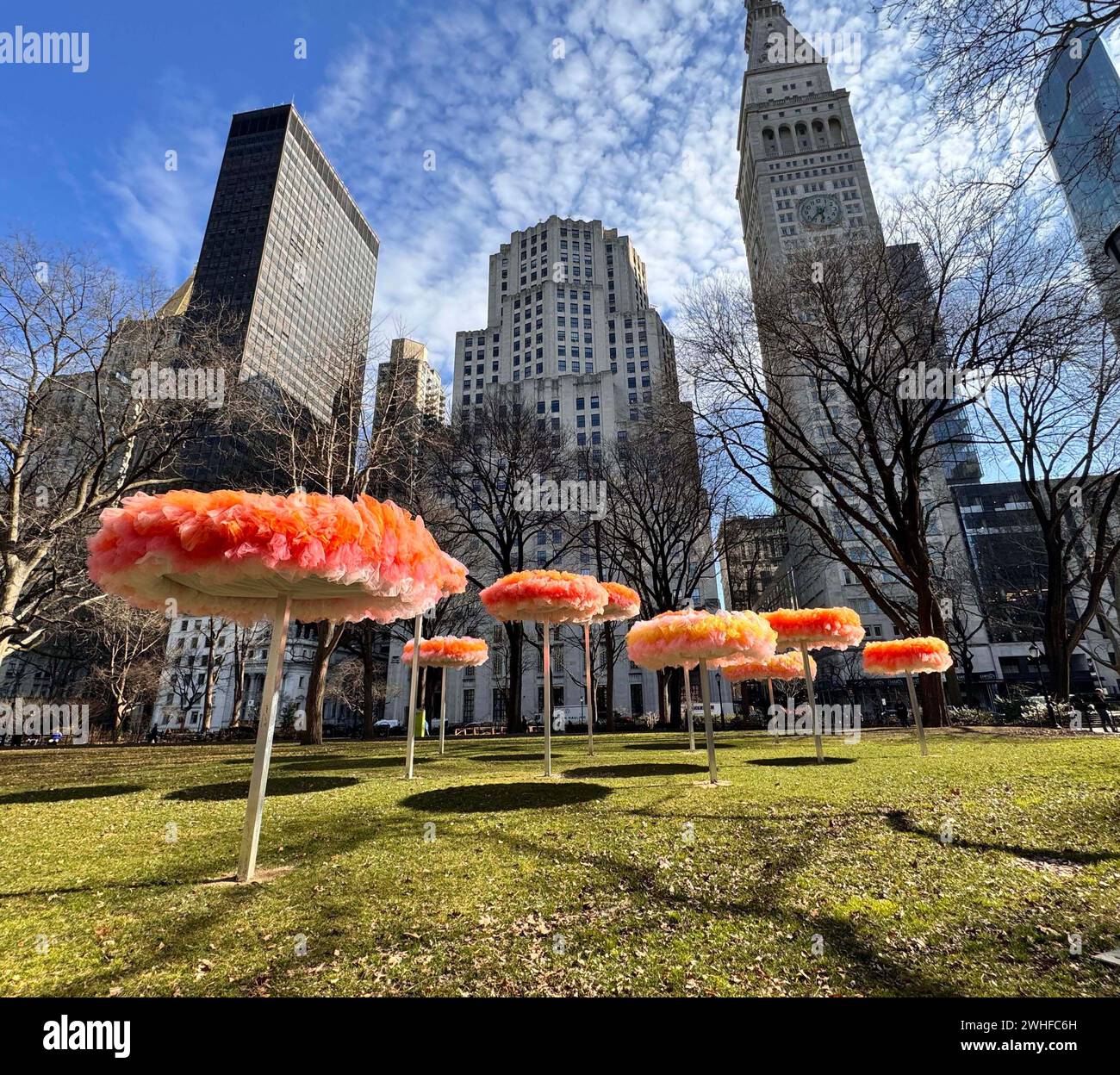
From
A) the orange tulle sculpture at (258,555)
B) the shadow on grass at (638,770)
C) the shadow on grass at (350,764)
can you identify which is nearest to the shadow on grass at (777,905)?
the orange tulle sculpture at (258,555)

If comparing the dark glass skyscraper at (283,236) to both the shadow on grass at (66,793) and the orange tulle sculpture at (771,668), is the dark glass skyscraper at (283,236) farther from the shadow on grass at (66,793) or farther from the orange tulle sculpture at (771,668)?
the shadow on grass at (66,793)

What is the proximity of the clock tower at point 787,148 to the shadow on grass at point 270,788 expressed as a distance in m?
69.2

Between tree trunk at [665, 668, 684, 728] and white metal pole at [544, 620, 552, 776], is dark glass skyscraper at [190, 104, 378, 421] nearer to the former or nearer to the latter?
tree trunk at [665, 668, 684, 728]

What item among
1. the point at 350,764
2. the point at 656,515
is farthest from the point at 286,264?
the point at 350,764

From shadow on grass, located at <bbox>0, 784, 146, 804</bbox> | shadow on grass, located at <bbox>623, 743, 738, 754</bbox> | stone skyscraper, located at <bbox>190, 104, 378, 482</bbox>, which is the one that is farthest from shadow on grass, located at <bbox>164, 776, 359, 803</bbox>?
stone skyscraper, located at <bbox>190, 104, 378, 482</bbox>

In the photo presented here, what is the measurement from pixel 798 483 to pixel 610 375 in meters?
58.0

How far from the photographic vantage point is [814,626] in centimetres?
698

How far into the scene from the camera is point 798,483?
693 inches

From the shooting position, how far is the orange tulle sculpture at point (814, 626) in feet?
22.9

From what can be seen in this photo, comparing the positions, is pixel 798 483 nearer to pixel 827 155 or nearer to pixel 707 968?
pixel 707 968

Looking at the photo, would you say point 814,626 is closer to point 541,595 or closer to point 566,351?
point 541,595

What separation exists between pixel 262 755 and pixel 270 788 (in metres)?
2.77

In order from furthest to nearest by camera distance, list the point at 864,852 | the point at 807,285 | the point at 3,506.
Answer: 1. the point at 807,285
2. the point at 3,506
3. the point at 864,852
